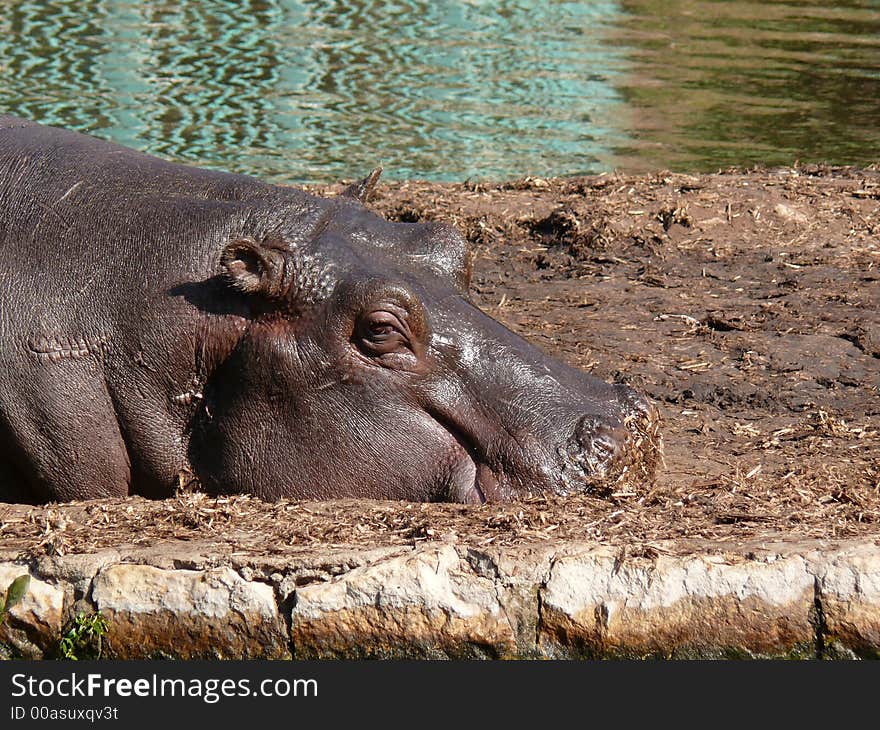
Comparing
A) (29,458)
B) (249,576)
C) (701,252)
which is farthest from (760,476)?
(701,252)

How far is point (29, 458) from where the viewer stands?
559cm

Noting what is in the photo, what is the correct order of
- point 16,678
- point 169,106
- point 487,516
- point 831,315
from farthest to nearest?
point 169,106, point 831,315, point 487,516, point 16,678

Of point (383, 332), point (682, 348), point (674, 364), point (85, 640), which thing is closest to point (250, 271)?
point (383, 332)

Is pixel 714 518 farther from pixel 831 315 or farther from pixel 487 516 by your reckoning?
pixel 831 315

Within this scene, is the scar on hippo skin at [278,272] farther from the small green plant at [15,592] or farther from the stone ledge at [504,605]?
the small green plant at [15,592]

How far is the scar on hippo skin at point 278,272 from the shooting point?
5434mm

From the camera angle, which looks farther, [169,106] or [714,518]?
[169,106]

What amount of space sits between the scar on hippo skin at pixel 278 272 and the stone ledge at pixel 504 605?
116 centimetres

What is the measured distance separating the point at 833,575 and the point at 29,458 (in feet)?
9.99

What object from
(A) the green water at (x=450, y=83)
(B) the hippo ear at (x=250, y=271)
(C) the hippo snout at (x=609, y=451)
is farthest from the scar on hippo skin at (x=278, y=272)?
(A) the green water at (x=450, y=83)

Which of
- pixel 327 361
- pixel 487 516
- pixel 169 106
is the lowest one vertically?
pixel 169 106

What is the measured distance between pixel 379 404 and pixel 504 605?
106 cm

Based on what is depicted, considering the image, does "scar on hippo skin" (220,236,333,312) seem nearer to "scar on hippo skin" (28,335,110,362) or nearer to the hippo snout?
"scar on hippo skin" (28,335,110,362)

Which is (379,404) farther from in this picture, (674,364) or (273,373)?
(674,364)
